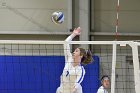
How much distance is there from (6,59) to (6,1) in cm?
158

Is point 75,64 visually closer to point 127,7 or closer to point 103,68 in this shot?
point 103,68

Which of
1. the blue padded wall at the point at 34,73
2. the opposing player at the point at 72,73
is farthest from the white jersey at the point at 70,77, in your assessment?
the blue padded wall at the point at 34,73

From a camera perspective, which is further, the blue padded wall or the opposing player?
the blue padded wall

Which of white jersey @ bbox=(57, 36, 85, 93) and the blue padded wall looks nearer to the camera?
white jersey @ bbox=(57, 36, 85, 93)

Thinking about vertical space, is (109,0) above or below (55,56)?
above

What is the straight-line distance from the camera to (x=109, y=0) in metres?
7.98

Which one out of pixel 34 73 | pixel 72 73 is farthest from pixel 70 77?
pixel 34 73

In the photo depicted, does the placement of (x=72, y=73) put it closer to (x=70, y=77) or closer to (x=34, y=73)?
(x=70, y=77)

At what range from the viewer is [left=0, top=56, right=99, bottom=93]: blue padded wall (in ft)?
21.3

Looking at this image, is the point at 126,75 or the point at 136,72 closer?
the point at 136,72

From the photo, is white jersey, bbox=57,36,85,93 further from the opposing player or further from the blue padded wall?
the blue padded wall

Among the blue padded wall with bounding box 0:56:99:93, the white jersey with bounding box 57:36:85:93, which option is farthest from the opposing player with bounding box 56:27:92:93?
the blue padded wall with bounding box 0:56:99:93

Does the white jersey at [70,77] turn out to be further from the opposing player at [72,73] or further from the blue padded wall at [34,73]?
the blue padded wall at [34,73]

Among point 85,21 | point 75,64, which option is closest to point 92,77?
point 85,21
